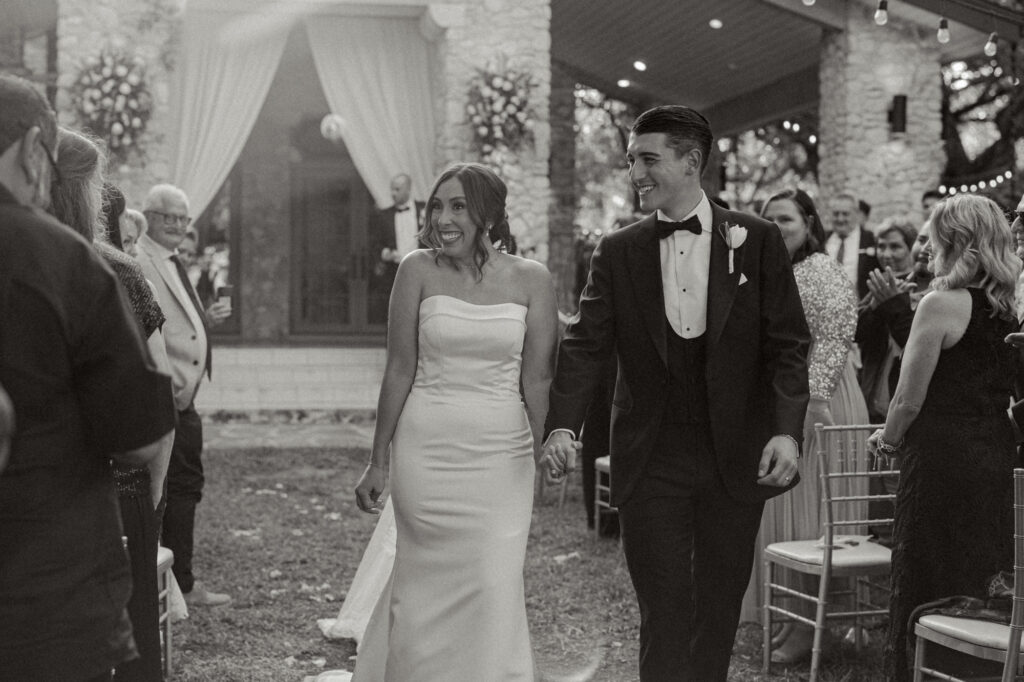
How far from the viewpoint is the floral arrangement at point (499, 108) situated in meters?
11.9

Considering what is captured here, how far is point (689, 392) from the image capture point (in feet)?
11.3

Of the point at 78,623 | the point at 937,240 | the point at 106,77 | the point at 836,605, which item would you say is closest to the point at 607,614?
the point at 836,605

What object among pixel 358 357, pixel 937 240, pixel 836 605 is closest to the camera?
pixel 937 240

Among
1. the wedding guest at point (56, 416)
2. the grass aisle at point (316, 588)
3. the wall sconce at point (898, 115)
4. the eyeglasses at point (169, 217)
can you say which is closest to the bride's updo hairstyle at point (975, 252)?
the grass aisle at point (316, 588)

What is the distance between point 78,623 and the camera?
2102 mm

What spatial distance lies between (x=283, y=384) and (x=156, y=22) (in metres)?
4.16

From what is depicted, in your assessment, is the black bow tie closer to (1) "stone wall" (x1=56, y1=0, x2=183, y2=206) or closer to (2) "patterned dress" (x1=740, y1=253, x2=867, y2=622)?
(2) "patterned dress" (x1=740, y1=253, x2=867, y2=622)

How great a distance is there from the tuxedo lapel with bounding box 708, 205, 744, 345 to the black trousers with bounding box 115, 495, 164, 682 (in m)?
1.74

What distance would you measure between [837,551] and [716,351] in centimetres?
177

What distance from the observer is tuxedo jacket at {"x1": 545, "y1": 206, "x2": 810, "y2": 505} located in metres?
3.41

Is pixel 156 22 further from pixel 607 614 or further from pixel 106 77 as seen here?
pixel 607 614

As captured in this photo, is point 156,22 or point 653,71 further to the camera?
point 653,71

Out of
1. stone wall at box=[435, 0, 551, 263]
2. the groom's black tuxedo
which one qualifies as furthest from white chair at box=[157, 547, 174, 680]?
stone wall at box=[435, 0, 551, 263]

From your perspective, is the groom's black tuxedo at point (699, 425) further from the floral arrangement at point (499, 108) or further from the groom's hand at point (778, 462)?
the floral arrangement at point (499, 108)
